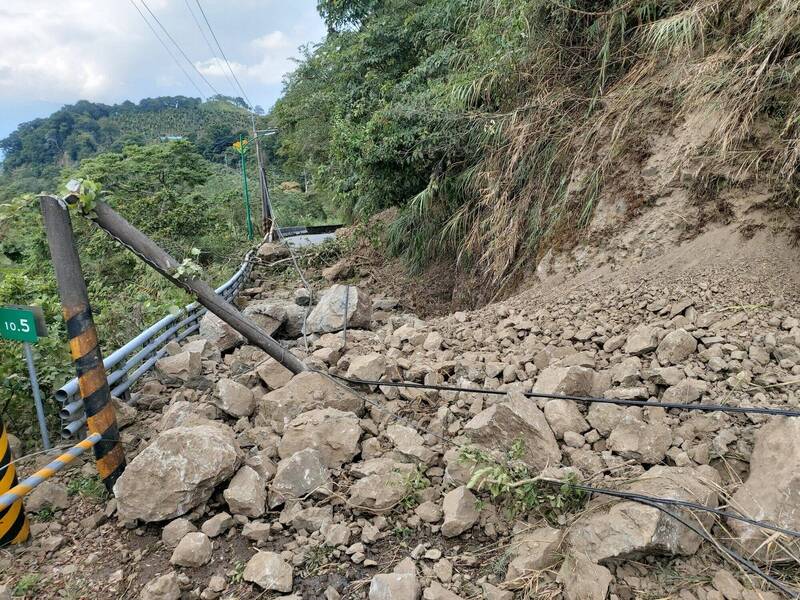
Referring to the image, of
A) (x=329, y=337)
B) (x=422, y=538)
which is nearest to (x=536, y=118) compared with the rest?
(x=329, y=337)

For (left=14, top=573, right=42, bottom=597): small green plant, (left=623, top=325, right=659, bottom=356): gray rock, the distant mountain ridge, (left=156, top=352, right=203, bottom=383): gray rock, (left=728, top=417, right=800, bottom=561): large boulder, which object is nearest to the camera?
(left=728, top=417, right=800, bottom=561): large boulder

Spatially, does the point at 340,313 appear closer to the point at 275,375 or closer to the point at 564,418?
the point at 275,375

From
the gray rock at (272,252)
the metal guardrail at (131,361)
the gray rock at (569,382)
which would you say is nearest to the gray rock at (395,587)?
the gray rock at (569,382)

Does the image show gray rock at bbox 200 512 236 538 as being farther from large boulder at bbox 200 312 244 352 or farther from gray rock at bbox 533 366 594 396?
large boulder at bbox 200 312 244 352

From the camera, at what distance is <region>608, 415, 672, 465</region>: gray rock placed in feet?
8.11

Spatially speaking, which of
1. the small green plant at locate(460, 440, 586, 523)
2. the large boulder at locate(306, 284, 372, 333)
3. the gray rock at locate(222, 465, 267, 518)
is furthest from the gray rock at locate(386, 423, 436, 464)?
the large boulder at locate(306, 284, 372, 333)

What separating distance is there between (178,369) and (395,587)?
293 centimetres

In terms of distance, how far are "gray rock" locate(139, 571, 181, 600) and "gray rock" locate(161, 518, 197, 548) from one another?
0.26 m

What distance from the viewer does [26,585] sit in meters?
2.37

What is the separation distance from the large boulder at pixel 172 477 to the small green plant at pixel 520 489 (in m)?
1.34

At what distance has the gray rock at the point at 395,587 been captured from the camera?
211cm

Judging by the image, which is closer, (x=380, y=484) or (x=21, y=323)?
(x=380, y=484)

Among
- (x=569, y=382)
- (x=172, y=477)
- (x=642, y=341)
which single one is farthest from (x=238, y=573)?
(x=642, y=341)

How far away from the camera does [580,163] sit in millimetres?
4766
